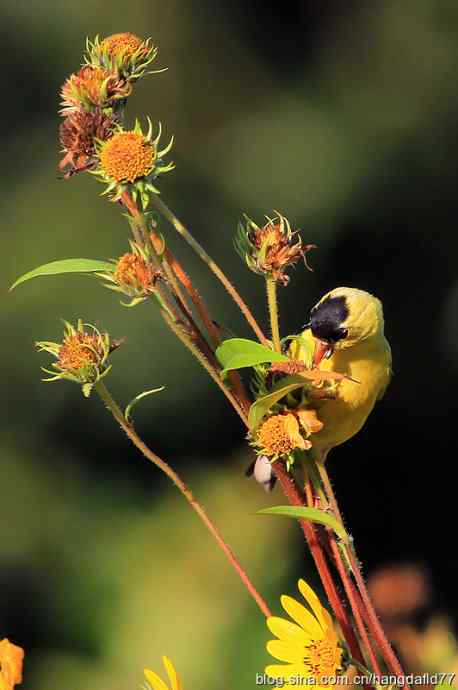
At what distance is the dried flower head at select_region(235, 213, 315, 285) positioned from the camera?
689mm

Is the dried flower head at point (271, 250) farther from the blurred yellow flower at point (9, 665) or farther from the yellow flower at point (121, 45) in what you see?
the blurred yellow flower at point (9, 665)

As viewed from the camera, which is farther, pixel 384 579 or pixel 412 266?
pixel 412 266

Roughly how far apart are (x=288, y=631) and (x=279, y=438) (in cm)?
12

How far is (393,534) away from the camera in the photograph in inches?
109

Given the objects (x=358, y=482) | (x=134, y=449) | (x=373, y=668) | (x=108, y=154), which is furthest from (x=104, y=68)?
(x=358, y=482)

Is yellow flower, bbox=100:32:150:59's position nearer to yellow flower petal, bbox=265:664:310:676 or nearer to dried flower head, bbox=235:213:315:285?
dried flower head, bbox=235:213:315:285

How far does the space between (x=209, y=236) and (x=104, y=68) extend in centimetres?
189

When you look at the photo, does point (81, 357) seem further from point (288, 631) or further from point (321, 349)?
point (321, 349)

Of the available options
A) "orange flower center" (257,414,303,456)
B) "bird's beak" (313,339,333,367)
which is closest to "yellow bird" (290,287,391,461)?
"bird's beak" (313,339,333,367)

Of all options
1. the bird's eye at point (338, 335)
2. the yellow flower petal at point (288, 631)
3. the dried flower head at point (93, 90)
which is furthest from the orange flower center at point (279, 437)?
the bird's eye at point (338, 335)

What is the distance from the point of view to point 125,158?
2.04 ft

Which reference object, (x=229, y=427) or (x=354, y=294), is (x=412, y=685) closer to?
(x=354, y=294)

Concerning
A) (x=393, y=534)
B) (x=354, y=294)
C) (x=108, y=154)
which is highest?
(x=108, y=154)

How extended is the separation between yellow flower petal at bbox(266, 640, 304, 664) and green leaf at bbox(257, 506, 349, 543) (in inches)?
3.7
